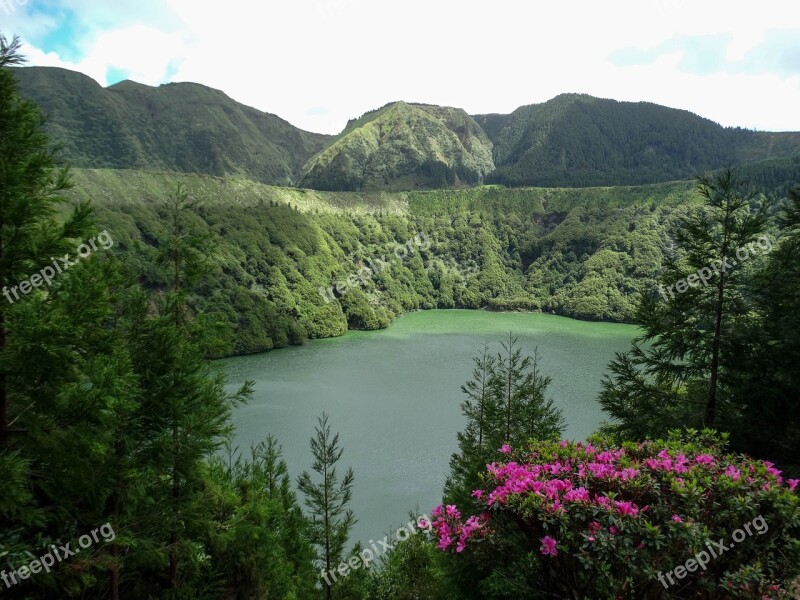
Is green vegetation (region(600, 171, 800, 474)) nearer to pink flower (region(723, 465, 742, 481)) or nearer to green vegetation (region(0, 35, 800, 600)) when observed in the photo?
green vegetation (region(0, 35, 800, 600))

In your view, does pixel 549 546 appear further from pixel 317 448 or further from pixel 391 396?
pixel 391 396

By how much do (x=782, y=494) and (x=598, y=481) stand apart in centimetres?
164

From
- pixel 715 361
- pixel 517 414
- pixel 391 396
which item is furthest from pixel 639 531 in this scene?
pixel 391 396

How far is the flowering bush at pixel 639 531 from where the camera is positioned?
174 inches

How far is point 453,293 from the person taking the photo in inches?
5433

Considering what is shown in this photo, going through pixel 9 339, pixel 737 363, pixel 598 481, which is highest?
pixel 9 339

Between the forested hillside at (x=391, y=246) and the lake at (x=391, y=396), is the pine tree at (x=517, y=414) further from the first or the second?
the forested hillside at (x=391, y=246)

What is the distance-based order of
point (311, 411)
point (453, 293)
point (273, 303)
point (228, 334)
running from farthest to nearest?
point (453, 293) → point (273, 303) → point (311, 411) → point (228, 334)

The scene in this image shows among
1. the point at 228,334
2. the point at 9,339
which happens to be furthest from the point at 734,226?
the point at 9,339

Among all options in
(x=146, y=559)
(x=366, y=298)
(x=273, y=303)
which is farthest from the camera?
(x=366, y=298)

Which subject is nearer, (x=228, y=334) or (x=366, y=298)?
(x=228, y=334)

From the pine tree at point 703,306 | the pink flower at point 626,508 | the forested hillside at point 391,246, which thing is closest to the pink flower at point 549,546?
the pink flower at point 626,508

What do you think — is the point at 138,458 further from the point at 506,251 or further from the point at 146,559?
the point at 506,251

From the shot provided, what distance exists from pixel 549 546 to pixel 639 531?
840 mm
